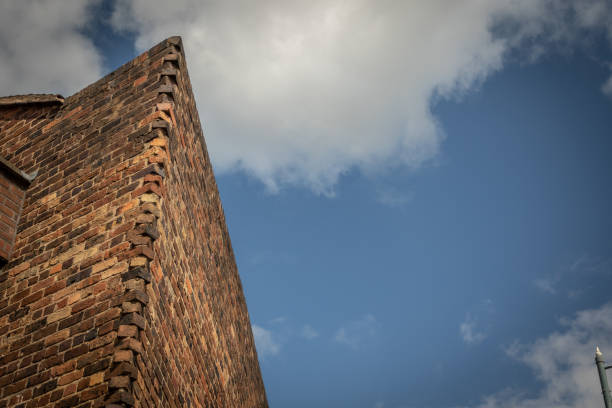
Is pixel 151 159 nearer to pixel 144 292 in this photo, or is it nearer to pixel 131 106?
pixel 131 106

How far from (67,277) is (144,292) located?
893 millimetres

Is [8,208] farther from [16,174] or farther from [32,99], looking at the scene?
[32,99]

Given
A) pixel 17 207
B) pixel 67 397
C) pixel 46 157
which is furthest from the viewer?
pixel 46 157

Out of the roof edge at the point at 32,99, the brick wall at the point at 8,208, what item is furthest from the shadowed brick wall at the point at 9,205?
the roof edge at the point at 32,99

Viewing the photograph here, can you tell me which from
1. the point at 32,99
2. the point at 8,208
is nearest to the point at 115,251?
the point at 8,208

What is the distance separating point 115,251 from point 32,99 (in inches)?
142

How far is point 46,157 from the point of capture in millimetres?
5773

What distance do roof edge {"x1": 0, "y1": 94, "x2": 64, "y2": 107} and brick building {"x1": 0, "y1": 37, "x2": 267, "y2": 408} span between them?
0.06 feet

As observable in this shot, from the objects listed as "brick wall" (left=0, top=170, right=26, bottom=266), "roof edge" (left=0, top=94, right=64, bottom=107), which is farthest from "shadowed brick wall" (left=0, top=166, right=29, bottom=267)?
"roof edge" (left=0, top=94, right=64, bottom=107)

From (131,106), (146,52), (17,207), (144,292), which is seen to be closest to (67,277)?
(144,292)

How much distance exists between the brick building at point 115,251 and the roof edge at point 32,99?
2 centimetres

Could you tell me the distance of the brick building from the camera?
3691 mm

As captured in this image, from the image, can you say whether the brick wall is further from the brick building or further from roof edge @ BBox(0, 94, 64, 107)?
roof edge @ BBox(0, 94, 64, 107)

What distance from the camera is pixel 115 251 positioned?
414 centimetres
